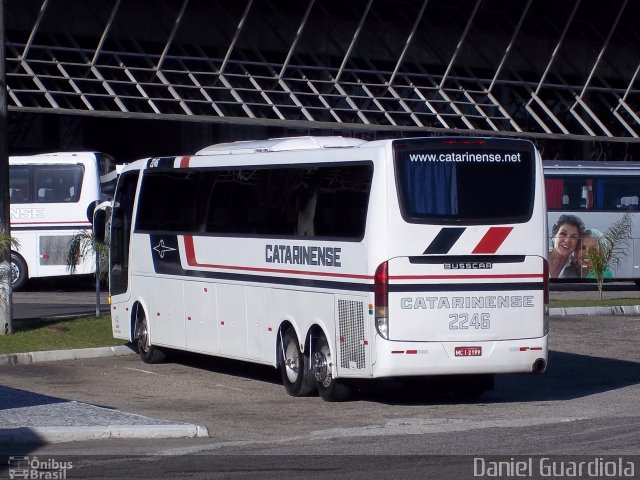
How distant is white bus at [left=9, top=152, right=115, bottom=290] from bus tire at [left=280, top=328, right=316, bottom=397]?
15.3m

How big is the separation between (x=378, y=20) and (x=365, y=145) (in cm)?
2662

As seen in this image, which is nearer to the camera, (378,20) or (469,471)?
(469,471)

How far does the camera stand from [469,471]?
9.18 meters

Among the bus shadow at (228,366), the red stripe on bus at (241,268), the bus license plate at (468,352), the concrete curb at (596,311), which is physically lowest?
the bus shadow at (228,366)

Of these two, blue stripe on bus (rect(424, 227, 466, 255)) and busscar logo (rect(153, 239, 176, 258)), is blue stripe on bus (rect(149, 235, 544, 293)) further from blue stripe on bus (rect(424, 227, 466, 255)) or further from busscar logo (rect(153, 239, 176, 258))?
blue stripe on bus (rect(424, 227, 466, 255))

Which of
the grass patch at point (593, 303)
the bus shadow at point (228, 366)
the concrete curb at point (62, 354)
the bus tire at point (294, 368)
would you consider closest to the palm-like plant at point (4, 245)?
the concrete curb at point (62, 354)

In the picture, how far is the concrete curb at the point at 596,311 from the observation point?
23344 millimetres

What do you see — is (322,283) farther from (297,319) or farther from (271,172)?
(271,172)

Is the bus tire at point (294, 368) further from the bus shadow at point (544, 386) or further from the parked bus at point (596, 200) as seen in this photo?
the parked bus at point (596, 200)

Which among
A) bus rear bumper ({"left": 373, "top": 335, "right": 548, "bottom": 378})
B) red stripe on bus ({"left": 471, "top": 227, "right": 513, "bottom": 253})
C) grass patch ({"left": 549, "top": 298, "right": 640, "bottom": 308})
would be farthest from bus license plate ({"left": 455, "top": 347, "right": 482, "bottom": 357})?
grass patch ({"left": 549, "top": 298, "right": 640, "bottom": 308})

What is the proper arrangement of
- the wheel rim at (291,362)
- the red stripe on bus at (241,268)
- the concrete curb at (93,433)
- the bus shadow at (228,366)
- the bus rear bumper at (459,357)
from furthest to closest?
1. the bus shadow at (228,366)
2. the wheel rim at (291,362)
3. the red stripe on bus at (241,268)
4. the bus rear bumper at (459,357)
5. the concrete curb at (93,433)

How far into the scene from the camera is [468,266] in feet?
42.8

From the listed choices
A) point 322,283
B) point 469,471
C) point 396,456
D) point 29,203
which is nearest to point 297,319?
point 322,283

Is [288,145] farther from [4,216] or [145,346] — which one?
[4,216]
